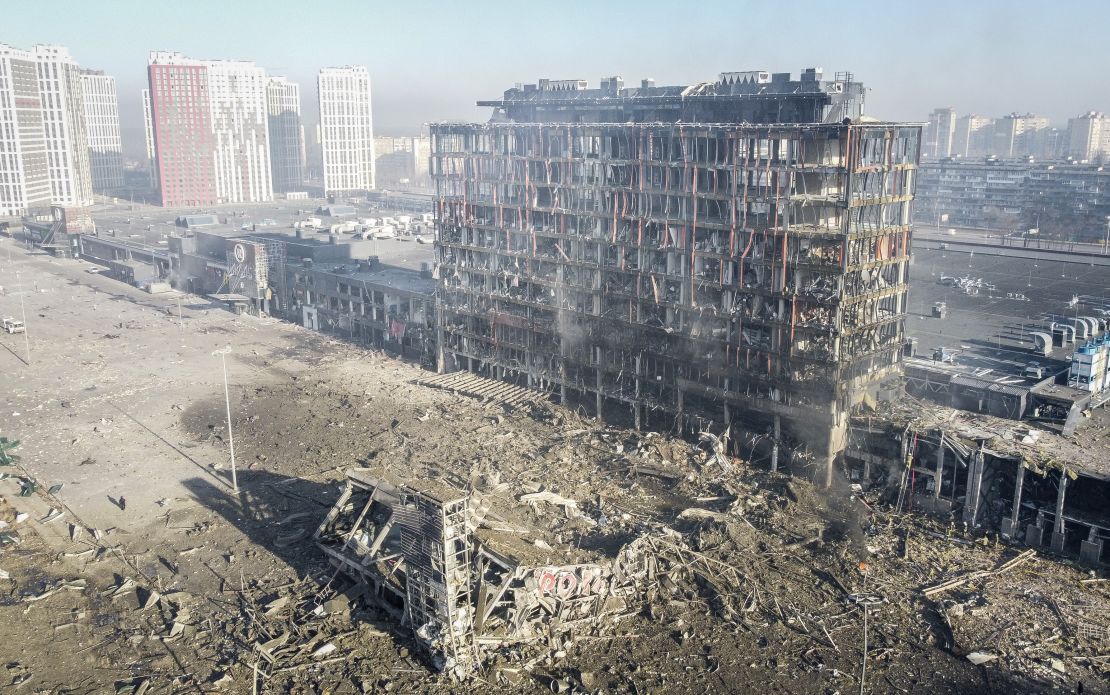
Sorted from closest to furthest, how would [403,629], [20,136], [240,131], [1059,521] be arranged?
[403,629] → [1059,521] → [20,136] → [240,131]

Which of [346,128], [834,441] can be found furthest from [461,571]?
[346,128]

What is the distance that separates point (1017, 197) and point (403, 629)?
395ft

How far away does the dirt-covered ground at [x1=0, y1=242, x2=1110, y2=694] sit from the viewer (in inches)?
977

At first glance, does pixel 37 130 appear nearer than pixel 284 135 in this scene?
Yes

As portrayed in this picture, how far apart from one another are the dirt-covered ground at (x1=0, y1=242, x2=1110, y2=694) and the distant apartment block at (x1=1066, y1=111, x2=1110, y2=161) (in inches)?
7560

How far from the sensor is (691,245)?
41.8 m

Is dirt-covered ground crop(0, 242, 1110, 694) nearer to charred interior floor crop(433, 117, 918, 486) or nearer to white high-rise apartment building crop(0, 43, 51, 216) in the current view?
charred interior floor crop(433, 117, 918, 486)

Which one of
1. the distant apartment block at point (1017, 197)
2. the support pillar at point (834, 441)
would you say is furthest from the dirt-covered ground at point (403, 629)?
the distant apartment block at point (1017, 197)

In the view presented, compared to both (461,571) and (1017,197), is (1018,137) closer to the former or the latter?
(1017,197)

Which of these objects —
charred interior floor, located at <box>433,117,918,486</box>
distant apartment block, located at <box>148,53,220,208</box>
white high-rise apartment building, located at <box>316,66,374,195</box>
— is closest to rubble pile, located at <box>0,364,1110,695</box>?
charred interior floor, located at <box>433,117,918,486</box>

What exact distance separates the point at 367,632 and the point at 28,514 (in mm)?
17850

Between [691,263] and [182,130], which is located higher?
[182,130]

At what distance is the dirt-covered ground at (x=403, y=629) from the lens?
81.4 ft

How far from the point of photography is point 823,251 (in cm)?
3734
